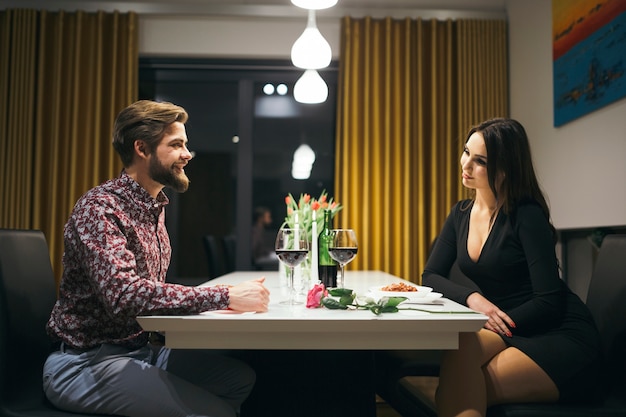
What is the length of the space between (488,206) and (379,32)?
2.87m

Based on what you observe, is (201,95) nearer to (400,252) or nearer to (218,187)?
(218,187)

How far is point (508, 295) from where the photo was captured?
1.98 m

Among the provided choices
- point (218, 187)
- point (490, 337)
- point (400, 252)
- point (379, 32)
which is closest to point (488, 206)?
point (490, 337)

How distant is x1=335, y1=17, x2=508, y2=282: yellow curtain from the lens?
458 cm

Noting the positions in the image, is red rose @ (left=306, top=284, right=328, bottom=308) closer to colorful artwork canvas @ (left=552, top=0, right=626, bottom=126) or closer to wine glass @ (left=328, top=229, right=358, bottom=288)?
wine glass @ (left=328, top=229, right=358, bottom=288)

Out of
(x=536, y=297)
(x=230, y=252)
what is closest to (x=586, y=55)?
(x=536, y=297)

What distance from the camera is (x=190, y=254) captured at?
18.7ft

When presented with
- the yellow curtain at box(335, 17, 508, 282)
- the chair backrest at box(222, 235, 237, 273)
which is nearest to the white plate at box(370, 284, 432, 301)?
→ the yellow curtain at box(335, 17, 508, 282)

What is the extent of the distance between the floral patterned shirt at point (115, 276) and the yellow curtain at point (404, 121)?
2.90 meters

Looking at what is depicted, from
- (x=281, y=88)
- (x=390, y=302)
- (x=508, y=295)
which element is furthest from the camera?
(x=281, y=88)

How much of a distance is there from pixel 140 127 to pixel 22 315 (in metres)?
0.59

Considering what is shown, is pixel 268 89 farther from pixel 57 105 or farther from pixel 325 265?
pixel 325 265

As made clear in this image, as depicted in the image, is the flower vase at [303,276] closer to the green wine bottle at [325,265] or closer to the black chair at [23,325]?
the green wine bottle at [325,265]

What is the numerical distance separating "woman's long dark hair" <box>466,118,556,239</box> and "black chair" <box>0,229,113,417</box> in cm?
136
